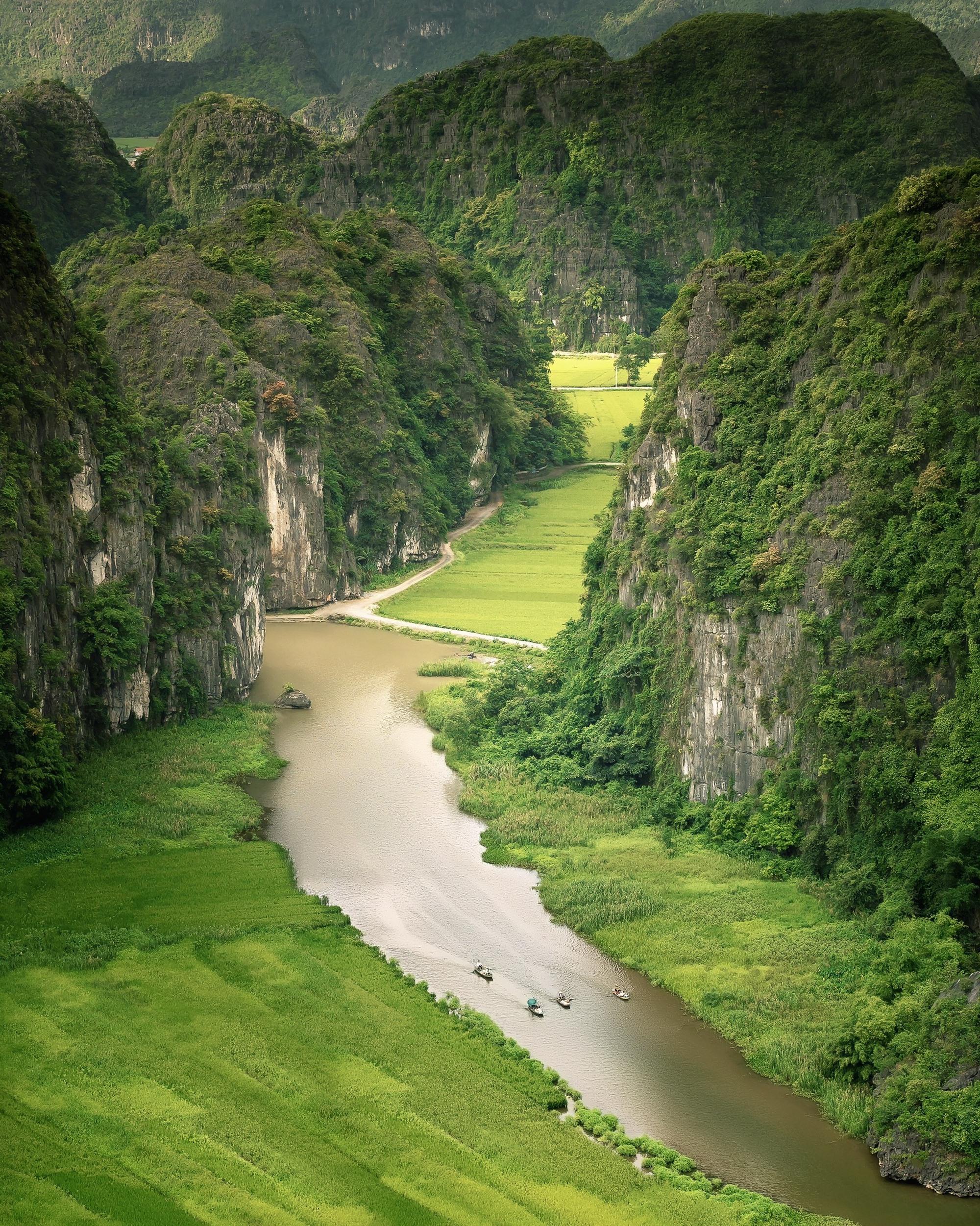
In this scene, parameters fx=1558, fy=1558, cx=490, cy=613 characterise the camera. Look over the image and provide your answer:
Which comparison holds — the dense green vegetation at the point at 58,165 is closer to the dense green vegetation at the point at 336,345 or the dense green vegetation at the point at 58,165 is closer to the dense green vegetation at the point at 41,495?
the dense green vegetation at the point at 336,345

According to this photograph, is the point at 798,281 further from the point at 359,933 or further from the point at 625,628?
the point at 359,933

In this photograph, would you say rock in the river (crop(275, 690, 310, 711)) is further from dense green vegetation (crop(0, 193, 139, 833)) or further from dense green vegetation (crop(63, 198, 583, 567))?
dense green vegetation (crop(63, 198, 583, 567))

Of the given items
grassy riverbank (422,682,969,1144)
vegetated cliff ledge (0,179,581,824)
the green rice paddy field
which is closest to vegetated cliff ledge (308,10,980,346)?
the green rice paddy field

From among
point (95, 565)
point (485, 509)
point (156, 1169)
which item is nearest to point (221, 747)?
point (95, 565)

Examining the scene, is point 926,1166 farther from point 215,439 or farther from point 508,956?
point 215,439

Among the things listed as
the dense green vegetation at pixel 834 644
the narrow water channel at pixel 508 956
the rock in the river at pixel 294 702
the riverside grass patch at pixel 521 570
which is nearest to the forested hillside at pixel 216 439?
the rock in the river at pixel 294 702

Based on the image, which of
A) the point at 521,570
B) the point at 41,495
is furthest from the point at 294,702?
the point at 521,570
